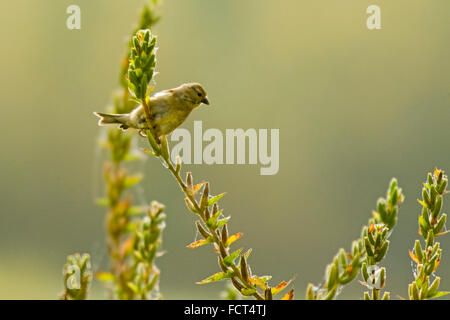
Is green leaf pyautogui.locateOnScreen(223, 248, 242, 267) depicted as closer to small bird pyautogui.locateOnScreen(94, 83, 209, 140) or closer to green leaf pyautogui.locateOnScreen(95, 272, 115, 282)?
small bird pyautogui.locateOnScreen(94, 83, 209, 140)

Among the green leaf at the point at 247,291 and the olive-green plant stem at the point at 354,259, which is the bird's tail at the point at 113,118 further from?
the green leaf at the point at 247,291

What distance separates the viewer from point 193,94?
271 cm

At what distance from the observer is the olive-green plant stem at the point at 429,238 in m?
1.55

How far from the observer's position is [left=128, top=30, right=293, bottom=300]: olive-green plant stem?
1485 millimetres

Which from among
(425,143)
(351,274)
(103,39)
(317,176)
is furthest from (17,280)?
(351,274)

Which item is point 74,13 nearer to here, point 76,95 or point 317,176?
point 317,176

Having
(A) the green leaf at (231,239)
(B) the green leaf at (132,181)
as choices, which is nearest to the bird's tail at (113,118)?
(B) the green leaf at (132,181)

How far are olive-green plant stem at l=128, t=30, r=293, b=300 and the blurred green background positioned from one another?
61.0ft

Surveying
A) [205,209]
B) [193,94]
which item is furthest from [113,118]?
[205,209]

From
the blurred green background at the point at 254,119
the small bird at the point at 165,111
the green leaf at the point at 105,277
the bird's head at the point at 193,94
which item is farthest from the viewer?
the blurred green background at the point at 254,119

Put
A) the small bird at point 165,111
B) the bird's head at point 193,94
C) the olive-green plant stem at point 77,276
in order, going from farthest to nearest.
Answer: the bird's head at point 193,94, the small bird at point 165,111, the olive-green plant stem at point 77,276

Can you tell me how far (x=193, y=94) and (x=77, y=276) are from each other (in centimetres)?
118

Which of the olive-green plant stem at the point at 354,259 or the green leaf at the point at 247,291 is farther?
the olive-green plant stem at the point at 354,259

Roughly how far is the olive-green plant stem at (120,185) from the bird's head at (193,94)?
0.46 metres
